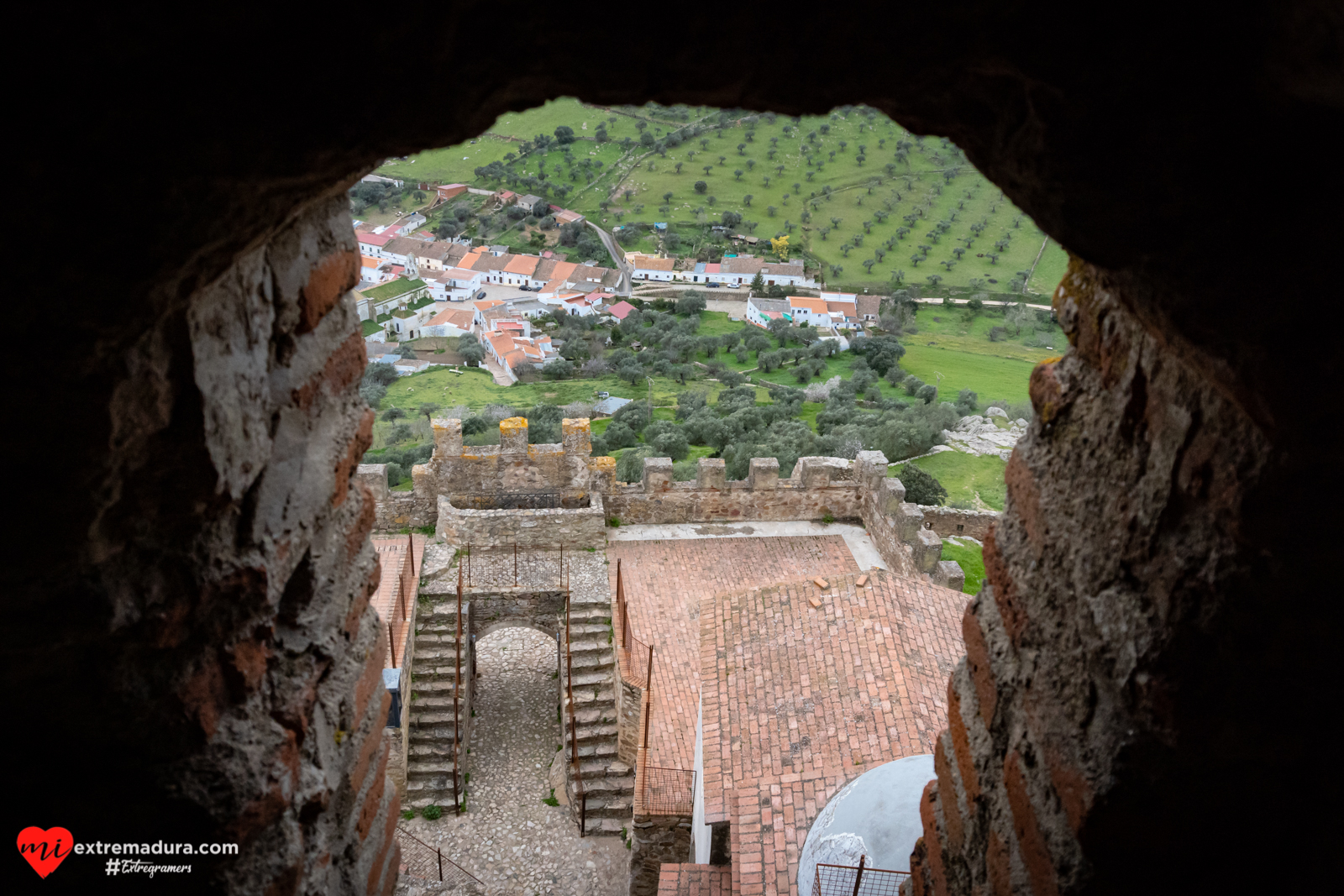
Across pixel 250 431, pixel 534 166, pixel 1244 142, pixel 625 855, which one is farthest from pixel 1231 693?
pixel 534 166

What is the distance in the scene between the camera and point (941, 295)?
4059 cm

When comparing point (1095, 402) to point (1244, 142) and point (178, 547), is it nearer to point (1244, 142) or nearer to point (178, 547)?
point (1244, 142)

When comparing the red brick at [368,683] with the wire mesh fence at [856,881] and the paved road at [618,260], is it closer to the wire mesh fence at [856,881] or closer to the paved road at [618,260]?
the wire mesh fence at [856,881]

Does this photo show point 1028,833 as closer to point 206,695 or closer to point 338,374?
point 206,695

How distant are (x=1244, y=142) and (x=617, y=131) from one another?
5386 cm

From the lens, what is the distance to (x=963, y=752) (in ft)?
8.18

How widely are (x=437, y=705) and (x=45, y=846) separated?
27.8 feet

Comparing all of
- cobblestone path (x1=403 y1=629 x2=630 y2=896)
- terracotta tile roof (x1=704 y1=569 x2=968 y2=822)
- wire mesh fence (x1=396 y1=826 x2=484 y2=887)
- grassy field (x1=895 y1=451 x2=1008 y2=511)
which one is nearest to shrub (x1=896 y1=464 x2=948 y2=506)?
grassy field (x1=895 y1=451 x2=1008 y2=511)

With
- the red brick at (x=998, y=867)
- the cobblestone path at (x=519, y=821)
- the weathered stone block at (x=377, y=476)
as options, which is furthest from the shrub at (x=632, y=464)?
the red brick at (x=998, y=867)

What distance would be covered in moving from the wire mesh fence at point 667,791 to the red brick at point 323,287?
20.4ft

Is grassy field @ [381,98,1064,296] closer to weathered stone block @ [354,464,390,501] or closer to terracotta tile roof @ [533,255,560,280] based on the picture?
terracotta tile roof @ [533,255,560,280]

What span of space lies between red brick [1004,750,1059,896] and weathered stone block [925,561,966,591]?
27.7 ft

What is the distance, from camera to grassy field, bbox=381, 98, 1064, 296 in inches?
1718

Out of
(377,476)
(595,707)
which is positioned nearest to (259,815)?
(595,707)
